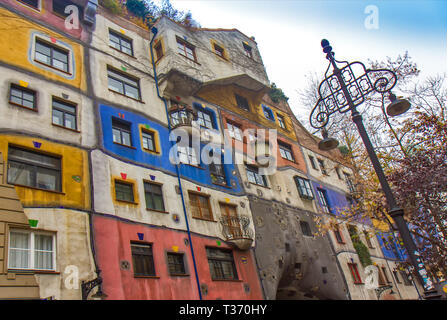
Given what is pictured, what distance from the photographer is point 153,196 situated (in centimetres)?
1412

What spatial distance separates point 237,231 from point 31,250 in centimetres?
865

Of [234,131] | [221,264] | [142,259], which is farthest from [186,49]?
[142,259]

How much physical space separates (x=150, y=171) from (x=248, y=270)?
233 inches

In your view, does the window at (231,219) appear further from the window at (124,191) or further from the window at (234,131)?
the window at (234,131)

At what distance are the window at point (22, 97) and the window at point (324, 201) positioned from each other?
1804cm

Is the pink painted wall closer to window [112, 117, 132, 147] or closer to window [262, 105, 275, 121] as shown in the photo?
window [112, 117, 132, 147]

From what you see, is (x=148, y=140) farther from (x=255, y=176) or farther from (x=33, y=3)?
(x=33, y=3)

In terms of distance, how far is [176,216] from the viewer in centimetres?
1419

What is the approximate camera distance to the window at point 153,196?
13.8 metres

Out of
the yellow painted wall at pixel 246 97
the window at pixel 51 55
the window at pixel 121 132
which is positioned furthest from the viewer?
the yellow painted wall at pixel 246 97

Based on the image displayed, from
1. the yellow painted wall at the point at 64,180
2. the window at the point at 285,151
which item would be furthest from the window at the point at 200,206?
the window at the point at 285,151

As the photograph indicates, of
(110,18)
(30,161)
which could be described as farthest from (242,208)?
(110,18)

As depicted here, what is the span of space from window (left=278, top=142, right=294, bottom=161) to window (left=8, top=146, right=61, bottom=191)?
1549 centimetres

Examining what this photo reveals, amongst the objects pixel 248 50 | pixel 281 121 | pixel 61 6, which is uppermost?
pixel 248 50
